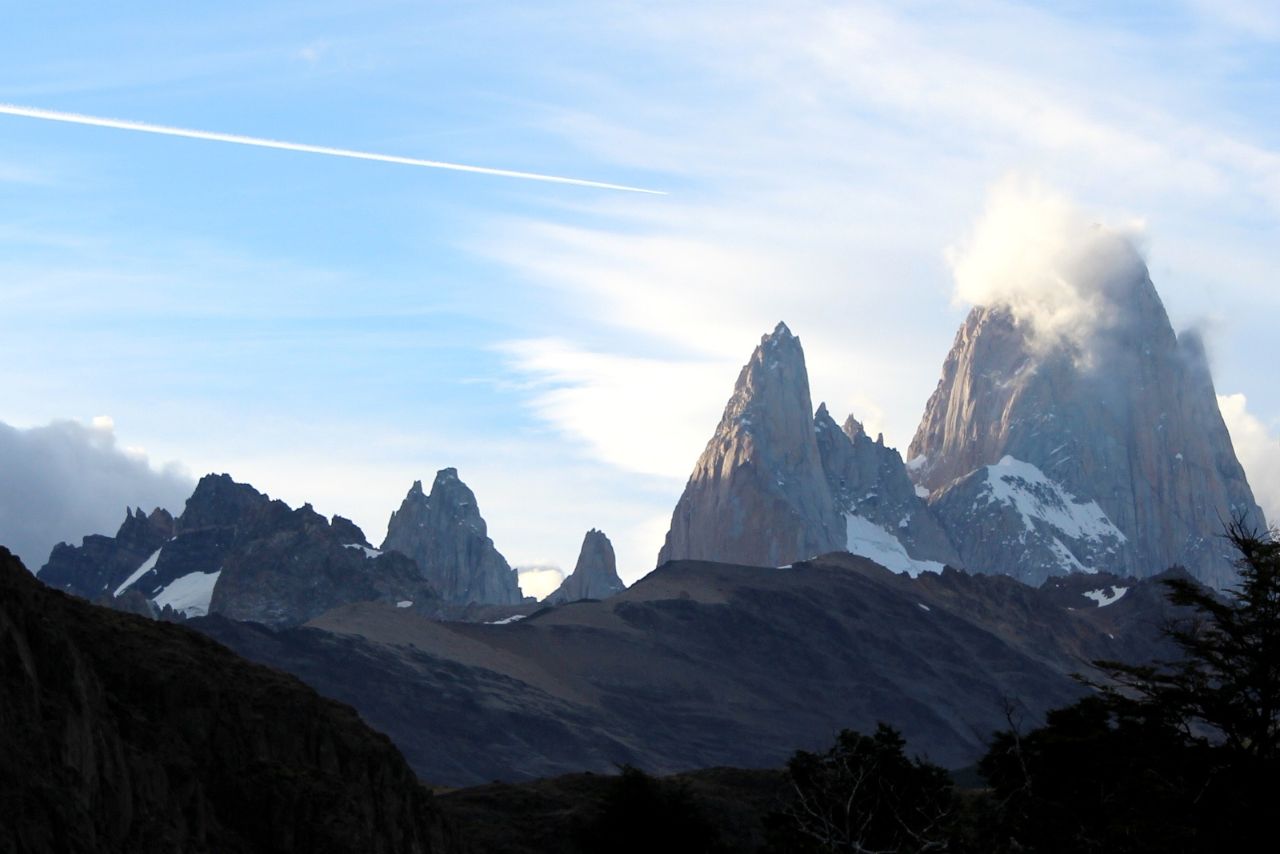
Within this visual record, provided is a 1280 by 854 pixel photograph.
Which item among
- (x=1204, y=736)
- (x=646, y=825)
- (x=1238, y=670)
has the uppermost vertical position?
(x=1238, y=670)

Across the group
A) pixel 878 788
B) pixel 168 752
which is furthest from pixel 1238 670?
pixel 168 752

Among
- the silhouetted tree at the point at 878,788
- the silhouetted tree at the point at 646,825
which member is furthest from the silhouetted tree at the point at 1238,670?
the silhouetted tree at the point at 646,825

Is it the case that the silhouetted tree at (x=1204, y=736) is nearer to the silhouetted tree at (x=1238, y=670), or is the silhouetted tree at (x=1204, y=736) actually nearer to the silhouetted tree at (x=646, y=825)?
the silhouetted tree at (x=1238, y=670)

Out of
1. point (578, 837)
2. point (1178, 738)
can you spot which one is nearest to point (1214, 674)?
point (1178, 738)

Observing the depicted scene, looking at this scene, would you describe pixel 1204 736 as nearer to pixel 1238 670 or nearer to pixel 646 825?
pixel 1238 670

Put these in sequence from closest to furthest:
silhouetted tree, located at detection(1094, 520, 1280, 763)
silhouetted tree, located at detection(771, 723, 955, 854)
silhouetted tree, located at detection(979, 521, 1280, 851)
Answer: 1. silhouetted tree, located at detection(979, 521, 1280, 851)
2. silhouetted tree, located at detection(1094, 520, 1280, 763)
3. silhouetted tree, located at detection(771, 723, 955, 854)

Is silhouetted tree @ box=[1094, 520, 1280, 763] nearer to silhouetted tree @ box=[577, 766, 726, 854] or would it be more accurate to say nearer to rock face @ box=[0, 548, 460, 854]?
rock face @ box=[0, 548, 460, 854]

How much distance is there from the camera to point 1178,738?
112ft

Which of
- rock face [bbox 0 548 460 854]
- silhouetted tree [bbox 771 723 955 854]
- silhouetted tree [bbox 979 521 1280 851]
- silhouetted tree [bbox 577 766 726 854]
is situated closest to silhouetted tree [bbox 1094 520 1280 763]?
silhouetted tree [bbox 979 521 1280 851]

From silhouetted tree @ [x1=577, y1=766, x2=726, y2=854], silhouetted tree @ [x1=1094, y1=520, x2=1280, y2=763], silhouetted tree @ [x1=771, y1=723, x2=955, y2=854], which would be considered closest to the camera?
silhouetted tree @ [x1=1094, y1=520, x2=1280, y2=763]

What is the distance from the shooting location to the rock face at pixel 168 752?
6122cm

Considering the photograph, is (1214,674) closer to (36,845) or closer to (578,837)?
(36,845)

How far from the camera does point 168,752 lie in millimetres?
75875

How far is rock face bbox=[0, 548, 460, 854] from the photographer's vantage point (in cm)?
6122
